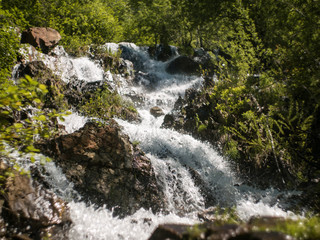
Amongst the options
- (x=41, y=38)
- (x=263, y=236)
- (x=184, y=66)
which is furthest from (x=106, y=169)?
(x=184, y=66)

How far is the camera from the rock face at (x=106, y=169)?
4055 mm

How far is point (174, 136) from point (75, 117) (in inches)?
145

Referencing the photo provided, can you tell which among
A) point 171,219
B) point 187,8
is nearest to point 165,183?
point 171,219

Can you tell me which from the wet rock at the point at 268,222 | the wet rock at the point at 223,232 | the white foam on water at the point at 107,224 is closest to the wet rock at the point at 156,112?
the white foam on water at the point at 107,224

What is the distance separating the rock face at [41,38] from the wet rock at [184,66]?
7.96 metres

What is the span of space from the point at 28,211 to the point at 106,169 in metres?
1.58

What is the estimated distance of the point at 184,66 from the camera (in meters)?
13.8

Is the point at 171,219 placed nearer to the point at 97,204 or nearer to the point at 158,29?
the point at 97,204

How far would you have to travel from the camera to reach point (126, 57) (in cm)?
1389

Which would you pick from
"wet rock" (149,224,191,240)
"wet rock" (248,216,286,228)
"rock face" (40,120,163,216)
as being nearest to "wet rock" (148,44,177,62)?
"rock face" (40,120,163,216)

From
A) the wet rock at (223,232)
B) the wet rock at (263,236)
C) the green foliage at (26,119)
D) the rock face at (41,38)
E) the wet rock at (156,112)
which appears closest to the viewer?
the wet rock at (263,236)

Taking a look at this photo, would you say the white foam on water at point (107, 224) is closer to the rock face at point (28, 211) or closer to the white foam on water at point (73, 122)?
the rock face at point (28, 211)

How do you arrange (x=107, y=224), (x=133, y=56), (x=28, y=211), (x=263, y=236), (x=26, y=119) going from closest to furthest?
(x=263, y=236) → (x=26, y=119) → (x=28, y=211) → (x=107, y=224) → (x=133, y=56)

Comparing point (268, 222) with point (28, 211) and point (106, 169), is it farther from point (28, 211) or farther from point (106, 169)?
point (28, 211)
